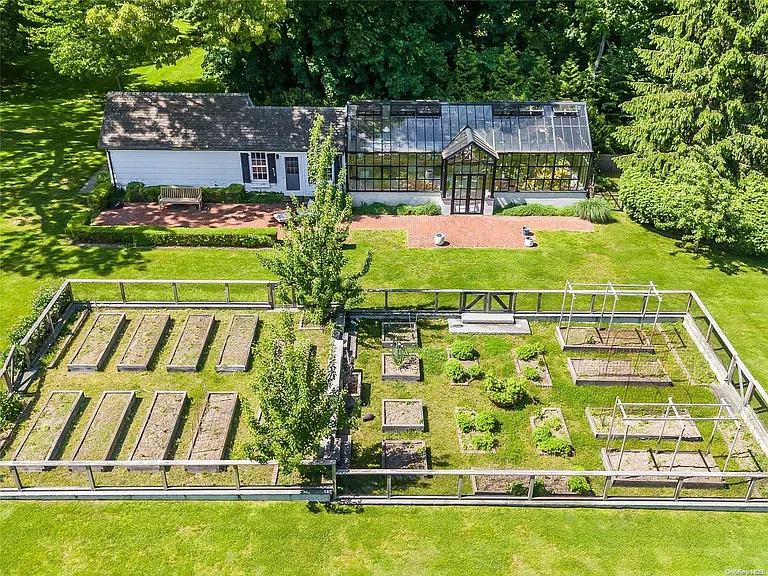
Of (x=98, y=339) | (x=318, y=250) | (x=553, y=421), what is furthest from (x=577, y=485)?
(x=98, y=339)

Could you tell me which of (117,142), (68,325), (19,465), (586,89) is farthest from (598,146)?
(19,465)

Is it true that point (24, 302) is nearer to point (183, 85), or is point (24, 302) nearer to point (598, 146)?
point (183, 85)

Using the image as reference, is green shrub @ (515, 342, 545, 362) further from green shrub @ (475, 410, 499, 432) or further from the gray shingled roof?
the gray shingled roof

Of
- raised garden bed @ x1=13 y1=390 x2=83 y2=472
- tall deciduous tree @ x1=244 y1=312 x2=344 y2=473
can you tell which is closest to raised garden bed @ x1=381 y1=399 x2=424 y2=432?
tall deciduous tree @ x1=244 y1=312 x2=344 y2=473

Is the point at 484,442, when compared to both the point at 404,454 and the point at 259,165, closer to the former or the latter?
the point at 404,454

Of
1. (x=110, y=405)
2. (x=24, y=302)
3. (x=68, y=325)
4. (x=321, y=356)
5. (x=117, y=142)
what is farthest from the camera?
(x=117, y=142)
